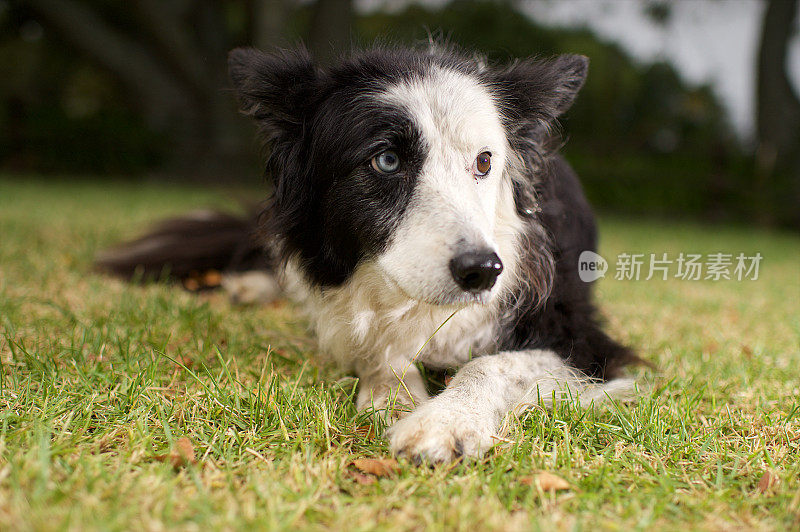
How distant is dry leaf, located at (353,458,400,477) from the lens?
1683 millimetres

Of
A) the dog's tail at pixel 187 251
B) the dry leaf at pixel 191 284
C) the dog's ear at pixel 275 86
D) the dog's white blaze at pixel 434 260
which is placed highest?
the dog's ear at pixel 275 86

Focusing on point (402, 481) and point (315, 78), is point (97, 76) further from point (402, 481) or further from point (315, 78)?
point (402, 481)

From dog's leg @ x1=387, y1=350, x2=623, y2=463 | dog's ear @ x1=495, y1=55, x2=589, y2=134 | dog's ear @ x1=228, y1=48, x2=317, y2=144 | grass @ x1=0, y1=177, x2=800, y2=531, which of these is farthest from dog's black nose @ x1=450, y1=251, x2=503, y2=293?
dog's ear @ x1=228, y1=48, x2=317, y2=144

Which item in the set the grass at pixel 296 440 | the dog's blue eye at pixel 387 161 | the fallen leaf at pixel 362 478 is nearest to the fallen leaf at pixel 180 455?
the grass at pixel 296 440

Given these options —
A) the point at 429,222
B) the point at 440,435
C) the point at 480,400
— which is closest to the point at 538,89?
the point at 429,222

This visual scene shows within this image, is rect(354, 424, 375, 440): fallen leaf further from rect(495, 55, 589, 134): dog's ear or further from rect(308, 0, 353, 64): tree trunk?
rect(308, 0, 353, 64): tree trunk

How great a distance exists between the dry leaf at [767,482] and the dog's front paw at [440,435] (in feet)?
2.44

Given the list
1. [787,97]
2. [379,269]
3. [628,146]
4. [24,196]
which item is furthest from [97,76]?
[379,269]

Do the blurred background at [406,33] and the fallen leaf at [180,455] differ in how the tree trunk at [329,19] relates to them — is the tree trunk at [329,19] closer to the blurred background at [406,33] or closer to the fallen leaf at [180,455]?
the blurred background at [406,33]

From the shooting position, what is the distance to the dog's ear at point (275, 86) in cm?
231

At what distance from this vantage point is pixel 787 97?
13.0 meters

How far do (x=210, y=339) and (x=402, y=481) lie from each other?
4.75 feet

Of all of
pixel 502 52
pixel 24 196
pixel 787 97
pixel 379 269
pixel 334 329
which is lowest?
pixel 24 196

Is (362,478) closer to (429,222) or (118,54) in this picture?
(429,222)
